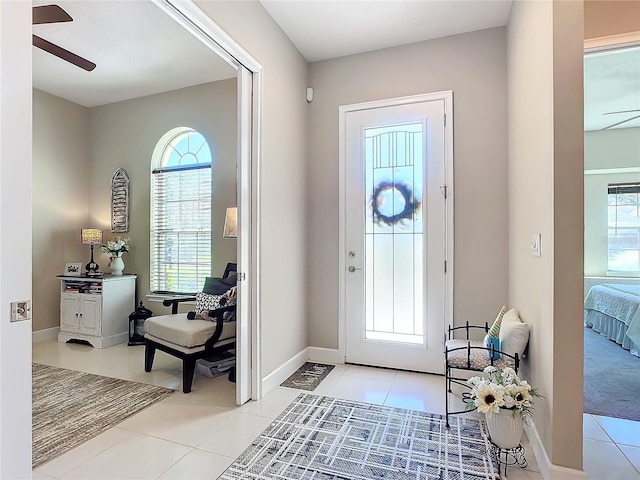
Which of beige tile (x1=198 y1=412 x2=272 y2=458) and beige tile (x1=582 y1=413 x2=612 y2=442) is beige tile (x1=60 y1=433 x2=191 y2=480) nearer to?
beige tile (x1=198 y1=412 x2=272 y2=458)

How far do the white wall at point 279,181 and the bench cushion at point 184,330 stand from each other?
1.77 ft

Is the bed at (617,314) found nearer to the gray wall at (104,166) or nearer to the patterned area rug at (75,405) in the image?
the gray wall at (104,166)

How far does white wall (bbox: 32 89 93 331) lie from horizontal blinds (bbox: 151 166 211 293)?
1116mm

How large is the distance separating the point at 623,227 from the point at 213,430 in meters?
6.89

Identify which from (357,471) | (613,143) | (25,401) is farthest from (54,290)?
(613,143)

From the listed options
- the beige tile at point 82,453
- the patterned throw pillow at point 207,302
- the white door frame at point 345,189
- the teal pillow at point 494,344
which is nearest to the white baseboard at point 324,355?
the white door frame at point 345,189

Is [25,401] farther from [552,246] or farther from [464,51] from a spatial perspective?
[464,51]

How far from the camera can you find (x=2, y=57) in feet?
3.78

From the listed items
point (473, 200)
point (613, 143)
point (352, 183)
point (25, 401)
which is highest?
point (613, 143)

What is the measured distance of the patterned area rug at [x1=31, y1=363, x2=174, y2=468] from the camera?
208 cm

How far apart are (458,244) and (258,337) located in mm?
1838

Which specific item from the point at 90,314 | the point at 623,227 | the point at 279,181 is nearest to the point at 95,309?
the point at 90,314

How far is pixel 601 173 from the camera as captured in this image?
575cm

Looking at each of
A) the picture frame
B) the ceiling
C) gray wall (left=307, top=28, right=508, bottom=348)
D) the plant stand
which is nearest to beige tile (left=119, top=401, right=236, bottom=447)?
the plant stand
